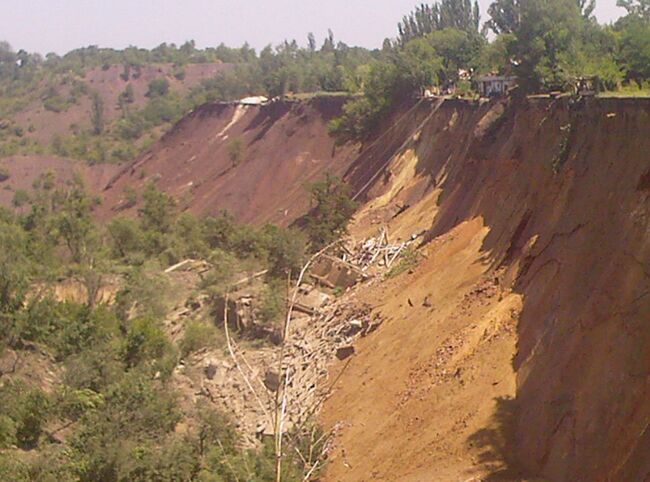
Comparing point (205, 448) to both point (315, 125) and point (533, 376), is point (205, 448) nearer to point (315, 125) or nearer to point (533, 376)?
point (533, 376)

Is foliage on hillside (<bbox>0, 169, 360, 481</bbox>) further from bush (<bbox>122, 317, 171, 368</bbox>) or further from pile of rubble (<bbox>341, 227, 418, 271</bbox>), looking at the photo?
pile of rubble (<bbox>341, 227, 418, 271</bbox>)

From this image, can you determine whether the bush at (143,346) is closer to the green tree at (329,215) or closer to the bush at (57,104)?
the green tree at (329,215)

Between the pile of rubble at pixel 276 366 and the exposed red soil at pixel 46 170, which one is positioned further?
the exposed red soil at pixel 46 170

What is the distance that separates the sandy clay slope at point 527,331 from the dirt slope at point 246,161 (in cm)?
2198

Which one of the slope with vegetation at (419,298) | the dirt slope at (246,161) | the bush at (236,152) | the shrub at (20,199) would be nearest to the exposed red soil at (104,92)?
the shrub at (20,199)

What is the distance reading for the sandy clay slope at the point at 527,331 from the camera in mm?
11711

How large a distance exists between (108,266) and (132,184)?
34.0 metres

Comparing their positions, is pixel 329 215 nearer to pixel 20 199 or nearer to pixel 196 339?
pixel 196 339

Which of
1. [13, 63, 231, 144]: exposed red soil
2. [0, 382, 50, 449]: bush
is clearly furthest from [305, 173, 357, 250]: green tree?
[13, 63, 231, 144]: exposed red soil

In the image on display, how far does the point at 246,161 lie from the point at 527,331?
44445mm

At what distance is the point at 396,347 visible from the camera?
763 inches

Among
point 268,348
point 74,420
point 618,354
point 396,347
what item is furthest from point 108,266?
point 618,354

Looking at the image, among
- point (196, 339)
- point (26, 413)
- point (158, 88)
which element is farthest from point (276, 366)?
point (158, 88)

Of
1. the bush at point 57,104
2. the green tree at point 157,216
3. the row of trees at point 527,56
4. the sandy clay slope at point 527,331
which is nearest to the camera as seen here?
the sandy clay slope at point 527,331
